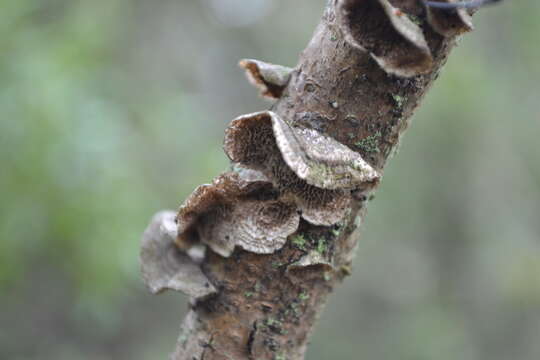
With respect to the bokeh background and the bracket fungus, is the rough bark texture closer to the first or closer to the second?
the bracket fungus

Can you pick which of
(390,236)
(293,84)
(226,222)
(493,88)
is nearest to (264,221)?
(226,222)

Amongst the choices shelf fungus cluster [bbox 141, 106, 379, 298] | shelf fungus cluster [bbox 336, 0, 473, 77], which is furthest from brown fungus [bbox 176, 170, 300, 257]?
shelf fungus cluster [bbox 336, 0, 473, 77]

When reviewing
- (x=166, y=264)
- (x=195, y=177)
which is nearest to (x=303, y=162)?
(x=166, y=264)

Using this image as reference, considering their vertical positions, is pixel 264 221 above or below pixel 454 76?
below

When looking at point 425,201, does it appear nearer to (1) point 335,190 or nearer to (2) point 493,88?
(2) point 493,88

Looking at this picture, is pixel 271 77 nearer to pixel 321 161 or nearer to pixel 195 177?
pixel 321 161

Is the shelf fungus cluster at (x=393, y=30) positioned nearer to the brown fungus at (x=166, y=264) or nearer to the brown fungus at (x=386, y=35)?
the brown fungus at (x=386, y=35)
